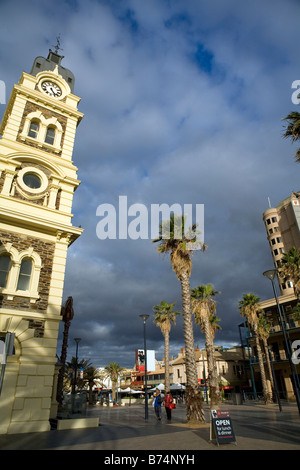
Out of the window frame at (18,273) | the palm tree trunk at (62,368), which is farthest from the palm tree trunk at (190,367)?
the palm tree trunk at (62,368)

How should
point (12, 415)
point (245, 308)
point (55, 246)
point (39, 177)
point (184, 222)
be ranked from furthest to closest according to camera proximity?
point (245, 308), point (184, 222), point (39, 177), point (55, 246), point (12, 415)

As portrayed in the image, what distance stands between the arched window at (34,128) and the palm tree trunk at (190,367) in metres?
12.0

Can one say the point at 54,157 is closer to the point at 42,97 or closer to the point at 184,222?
the point at 42,97

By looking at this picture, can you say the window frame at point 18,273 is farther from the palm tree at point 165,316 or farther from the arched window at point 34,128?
Result: the palm tree at point 165,316

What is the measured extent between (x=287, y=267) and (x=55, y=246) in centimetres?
2070

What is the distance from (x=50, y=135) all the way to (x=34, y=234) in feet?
23.4

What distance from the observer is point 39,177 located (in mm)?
15852

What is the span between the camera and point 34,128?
1759 centimetres

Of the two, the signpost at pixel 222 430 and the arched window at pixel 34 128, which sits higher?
the arched window at pixel 34 128

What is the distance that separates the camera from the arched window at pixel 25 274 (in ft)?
43.7

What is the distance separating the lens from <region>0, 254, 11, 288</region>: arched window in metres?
12.9

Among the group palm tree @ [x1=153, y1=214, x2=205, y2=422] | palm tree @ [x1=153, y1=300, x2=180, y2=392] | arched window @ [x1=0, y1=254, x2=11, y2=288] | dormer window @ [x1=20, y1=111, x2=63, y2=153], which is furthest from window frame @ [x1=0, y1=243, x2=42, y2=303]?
palm tree @ [x1=153, y1=300, x2=180, y2=392]

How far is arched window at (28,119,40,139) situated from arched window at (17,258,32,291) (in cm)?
790
